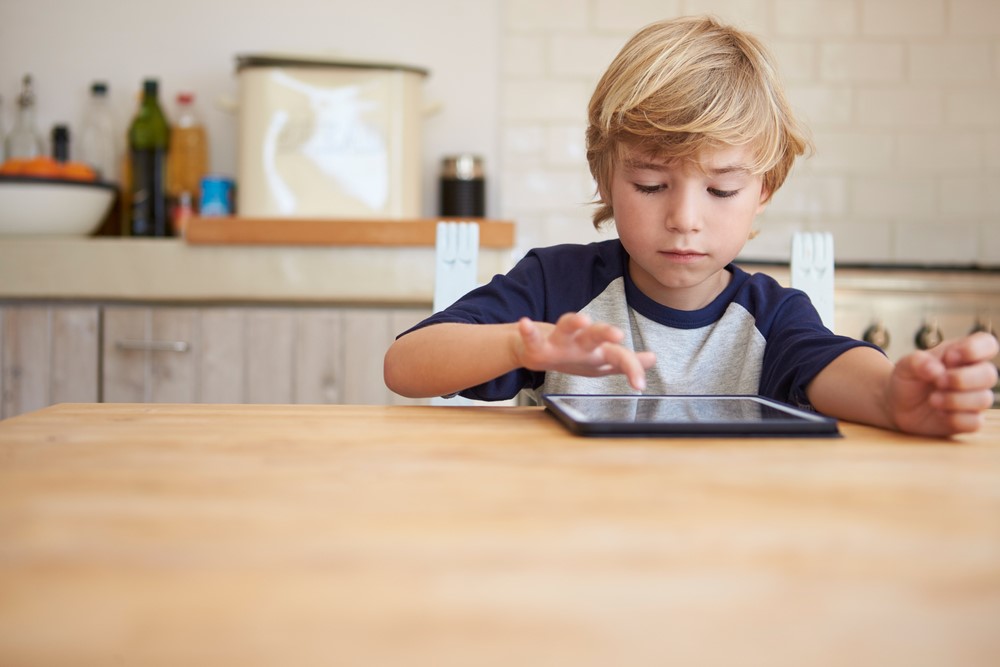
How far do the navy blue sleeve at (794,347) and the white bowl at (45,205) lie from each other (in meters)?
1.57

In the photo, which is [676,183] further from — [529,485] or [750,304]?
[529,485]

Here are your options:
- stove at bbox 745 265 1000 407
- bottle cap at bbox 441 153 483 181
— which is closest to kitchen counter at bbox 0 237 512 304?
bottle cap at bbox 441 153 483 181

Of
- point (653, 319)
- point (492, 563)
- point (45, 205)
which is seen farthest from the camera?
point (45, 205)

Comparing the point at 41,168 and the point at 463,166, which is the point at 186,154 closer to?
the point at 41,168

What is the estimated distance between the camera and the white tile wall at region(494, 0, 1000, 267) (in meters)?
2.44

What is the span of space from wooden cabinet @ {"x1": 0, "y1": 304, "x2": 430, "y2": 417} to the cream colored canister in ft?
1.02

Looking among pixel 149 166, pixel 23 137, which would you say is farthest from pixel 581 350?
pixel 23 137

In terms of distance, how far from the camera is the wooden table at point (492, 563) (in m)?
0.27

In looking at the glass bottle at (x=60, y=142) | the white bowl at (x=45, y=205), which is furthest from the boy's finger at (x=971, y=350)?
the glass bottle at (x=60, y=142)

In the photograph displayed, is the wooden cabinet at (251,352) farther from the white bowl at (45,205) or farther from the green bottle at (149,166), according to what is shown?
the green bottle at (149,166)

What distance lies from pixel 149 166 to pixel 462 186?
2.52 ft

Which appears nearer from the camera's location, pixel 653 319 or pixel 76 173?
pixel 653 319

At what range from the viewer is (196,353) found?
1940mm

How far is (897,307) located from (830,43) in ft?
2.93
